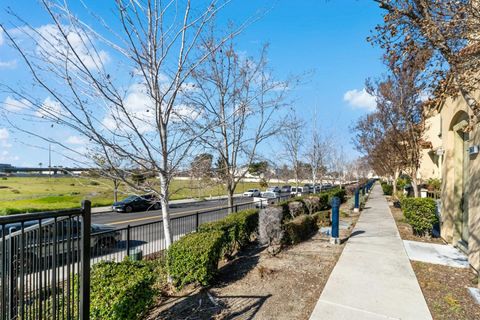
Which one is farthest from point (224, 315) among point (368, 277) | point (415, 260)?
point (415, 260)

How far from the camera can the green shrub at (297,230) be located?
7.69 meters

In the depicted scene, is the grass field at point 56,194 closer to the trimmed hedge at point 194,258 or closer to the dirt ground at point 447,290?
the trimmed hedge at point 194,258

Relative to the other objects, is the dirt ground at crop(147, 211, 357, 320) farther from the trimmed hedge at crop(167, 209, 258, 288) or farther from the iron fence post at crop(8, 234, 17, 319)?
the iron fence post at crop(8, 234, 17, 319)

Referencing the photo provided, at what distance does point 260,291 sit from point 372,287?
77.7 inches

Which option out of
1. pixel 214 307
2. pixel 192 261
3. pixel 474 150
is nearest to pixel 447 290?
pixel 474 150

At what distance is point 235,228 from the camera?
23.3ft

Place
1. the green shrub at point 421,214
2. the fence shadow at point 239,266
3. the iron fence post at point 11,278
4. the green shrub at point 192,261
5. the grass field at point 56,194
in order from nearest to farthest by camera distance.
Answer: the iron fence post at point 11,278 → the green shrub at point 192,261 → the fence shadow at point 239,266 → the grass field at point 56,194 → the green shrub at point 421,214

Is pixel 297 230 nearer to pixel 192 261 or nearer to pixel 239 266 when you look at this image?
pixel 239 266

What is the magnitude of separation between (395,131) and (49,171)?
46.4 feet

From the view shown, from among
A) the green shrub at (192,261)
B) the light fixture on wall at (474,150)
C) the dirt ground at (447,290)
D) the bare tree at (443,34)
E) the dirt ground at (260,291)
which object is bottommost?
the dirt ground at (447,290)

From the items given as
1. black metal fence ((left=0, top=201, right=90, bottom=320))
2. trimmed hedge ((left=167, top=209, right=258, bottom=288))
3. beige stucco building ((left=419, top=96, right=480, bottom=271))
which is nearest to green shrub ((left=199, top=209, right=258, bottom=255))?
trimmed hedge ((left=167, top=209, right=258, bottom=288))

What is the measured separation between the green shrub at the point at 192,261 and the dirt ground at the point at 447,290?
11.1ft

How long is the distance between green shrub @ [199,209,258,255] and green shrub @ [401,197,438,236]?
4911 millimetres

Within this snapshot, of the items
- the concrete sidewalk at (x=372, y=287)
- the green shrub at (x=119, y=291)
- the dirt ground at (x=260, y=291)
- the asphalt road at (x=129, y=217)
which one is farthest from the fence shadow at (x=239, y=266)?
the asphalt road at (x=129, y=217)
